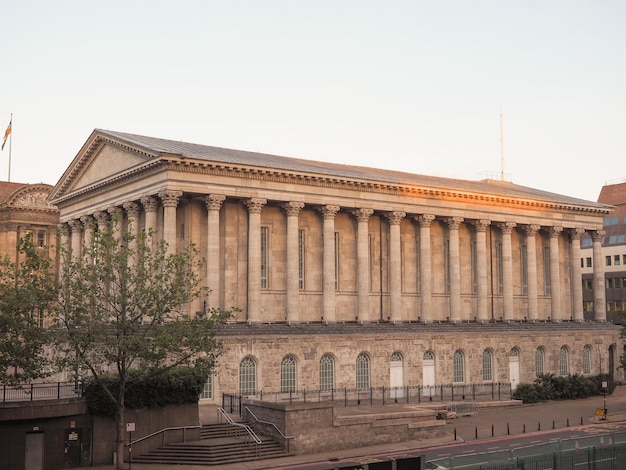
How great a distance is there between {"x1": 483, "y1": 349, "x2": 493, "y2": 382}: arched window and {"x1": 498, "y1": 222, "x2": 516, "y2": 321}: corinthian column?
5509 mm

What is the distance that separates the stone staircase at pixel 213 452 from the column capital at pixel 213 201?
20.2m

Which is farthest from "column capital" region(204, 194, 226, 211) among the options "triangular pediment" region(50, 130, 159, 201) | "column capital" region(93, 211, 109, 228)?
"column capital" region(93, 211, 109, 228)

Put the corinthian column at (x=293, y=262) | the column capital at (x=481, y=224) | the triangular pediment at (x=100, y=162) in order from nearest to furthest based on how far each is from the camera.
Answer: the triangular pediment at (x=100, y=162), the corinthian column at (x=293, y=262), the column capital at (x=481, y=224)

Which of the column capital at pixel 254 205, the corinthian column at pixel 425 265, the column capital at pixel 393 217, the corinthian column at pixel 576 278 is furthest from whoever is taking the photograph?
the corinthian column at pixel 576 278

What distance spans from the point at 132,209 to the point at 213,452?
89.9ft

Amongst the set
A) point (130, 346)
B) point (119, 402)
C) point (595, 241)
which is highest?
point (595, 241)

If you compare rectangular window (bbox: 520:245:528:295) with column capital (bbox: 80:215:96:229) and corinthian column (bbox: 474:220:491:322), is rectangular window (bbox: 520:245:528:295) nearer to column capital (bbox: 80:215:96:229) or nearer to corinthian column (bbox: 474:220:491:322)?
corinthian column (bbox: 474:220:491:322)

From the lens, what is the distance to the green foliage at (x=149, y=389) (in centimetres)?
4019

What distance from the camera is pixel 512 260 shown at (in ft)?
258

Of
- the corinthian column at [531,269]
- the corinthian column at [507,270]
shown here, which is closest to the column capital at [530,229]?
the corinthian column at [531,269]

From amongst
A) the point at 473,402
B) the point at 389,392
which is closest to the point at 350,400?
the point at 389,392

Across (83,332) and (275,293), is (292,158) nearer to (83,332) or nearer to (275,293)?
(275,293)

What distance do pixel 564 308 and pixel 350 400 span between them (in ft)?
109

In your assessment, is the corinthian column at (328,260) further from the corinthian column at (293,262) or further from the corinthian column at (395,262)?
the corinthian column at (395,262)
